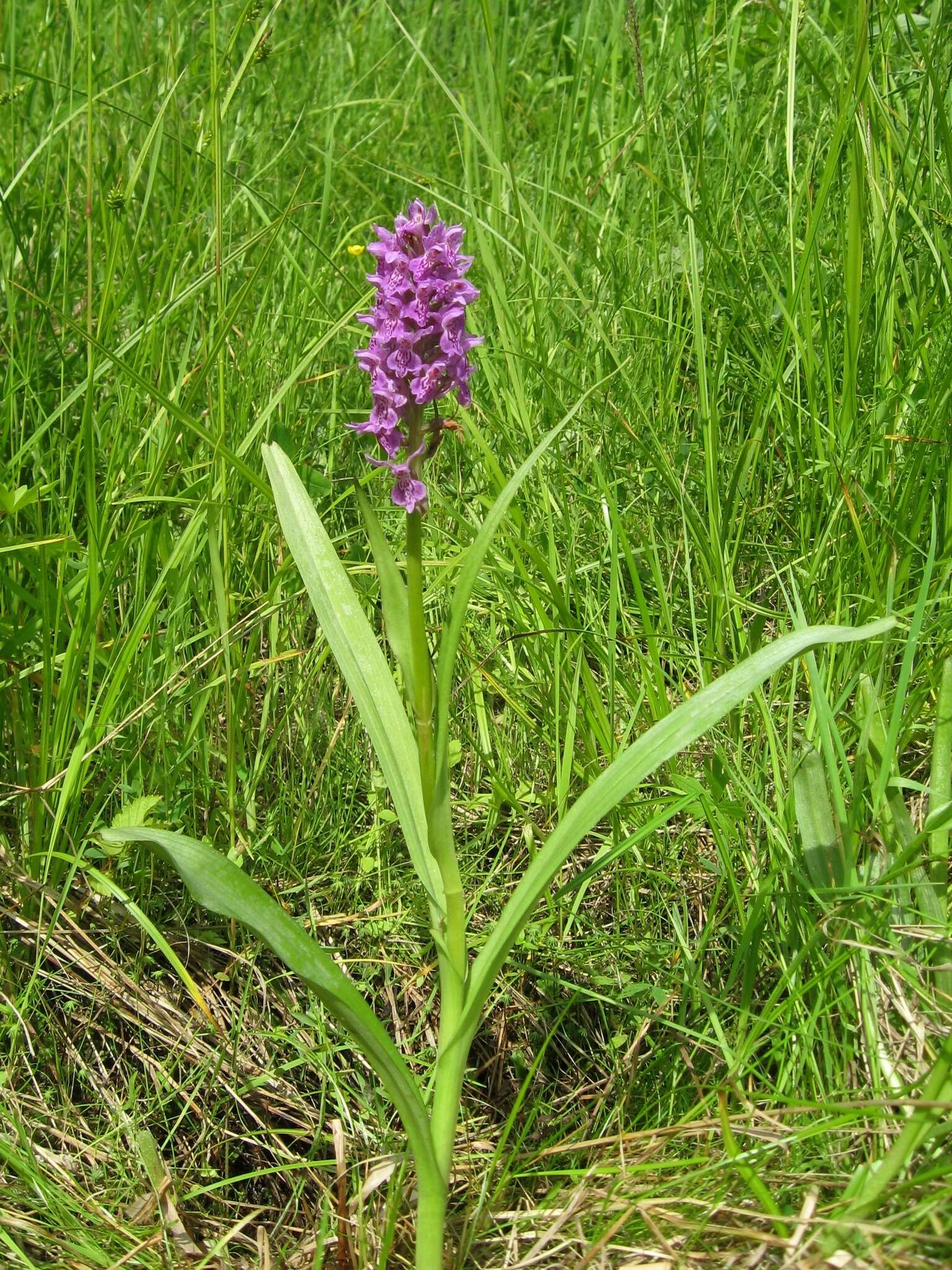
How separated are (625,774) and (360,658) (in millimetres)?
394

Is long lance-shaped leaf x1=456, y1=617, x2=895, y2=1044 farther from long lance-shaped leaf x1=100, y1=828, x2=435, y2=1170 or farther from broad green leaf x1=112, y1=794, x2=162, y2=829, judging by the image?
broad green leaf x1=112, y1=794, x2=162, y2=829

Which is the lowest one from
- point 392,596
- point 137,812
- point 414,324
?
point 137,812

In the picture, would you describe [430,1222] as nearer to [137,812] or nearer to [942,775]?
[137,812]

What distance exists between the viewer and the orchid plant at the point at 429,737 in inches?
49.6

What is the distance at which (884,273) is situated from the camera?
213 cm

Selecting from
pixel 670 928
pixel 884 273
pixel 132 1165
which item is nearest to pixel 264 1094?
pixel 132 1165

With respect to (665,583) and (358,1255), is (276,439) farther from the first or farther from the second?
(358,1255)

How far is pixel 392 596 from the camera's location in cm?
141

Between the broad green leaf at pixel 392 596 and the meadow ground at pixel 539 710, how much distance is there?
1.30ft

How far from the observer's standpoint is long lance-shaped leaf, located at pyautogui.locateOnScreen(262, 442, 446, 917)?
4.73ft

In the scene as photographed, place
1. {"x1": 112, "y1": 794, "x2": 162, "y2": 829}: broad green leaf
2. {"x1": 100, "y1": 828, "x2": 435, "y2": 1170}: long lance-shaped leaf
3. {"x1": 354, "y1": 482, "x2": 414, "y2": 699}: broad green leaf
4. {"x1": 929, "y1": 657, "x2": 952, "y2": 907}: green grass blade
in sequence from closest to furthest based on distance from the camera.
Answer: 1. {"x1": 100, "y1": 828, "x2": 435, "y2": 1170}: long lance-shaped leaf
2. {"x1": 354, "y1": 482, "x2": 414, "y2": 699}: broad green leaf
3. {"x1": 929, "y1": 657, "x2": 952, "y2": 907}: green grass blade
4. {"x1": 112, "y1": 794, "x2": 162, "y2": 829}: broad green leaf

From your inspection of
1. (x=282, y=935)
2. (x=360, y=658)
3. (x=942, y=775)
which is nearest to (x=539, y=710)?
(x=360, y=658)

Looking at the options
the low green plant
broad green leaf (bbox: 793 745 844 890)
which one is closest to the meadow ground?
broad green leaf (bbox: 793 745 844 890)

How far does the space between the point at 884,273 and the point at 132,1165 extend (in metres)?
2.03
